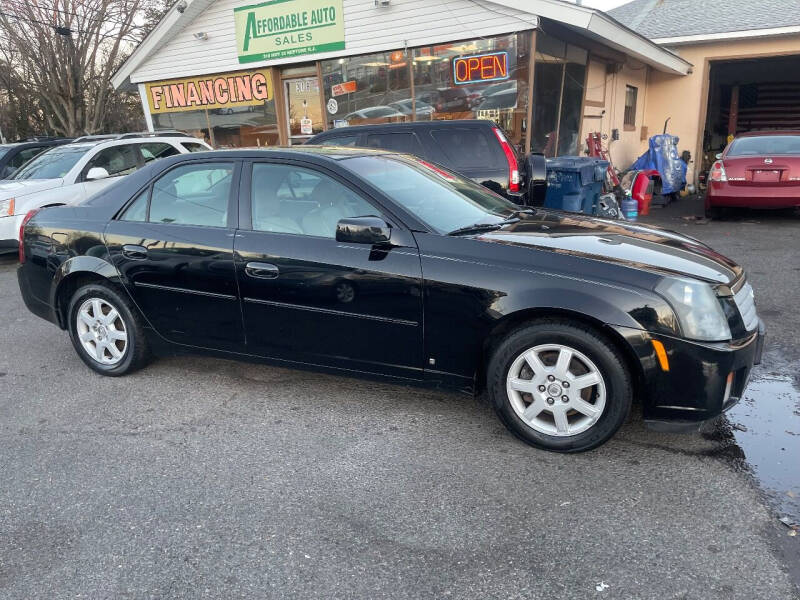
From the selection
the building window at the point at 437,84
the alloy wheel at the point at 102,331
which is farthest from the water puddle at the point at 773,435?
A: the building window at the point at 437,84

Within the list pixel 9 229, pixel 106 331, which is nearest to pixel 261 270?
pixel 106 331

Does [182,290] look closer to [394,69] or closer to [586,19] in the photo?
[586,19]

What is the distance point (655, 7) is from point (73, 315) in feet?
59.2

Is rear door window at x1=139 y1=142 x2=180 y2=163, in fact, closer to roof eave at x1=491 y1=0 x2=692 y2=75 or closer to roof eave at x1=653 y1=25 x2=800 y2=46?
roof eave at x1=491 y1=0 x2=692 y2=75

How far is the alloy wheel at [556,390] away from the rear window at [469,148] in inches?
176

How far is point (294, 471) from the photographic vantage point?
123 inches

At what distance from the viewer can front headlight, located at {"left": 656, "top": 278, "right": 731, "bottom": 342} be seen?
9.39 feet

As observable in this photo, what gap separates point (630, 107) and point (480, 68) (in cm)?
630

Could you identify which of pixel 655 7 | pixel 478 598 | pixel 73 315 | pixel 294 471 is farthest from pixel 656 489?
pixel 655 7

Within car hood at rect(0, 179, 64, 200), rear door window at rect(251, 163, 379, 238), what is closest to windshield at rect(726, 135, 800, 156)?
Result: rear door window at rect(251, 163, 379, 238)

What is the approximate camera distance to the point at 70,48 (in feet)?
66.7

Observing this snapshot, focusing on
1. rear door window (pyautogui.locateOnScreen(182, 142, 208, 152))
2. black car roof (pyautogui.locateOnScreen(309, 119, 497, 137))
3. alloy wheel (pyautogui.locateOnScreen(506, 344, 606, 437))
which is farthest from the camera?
rear door window (pyautogui.locateOnScreen(182, 142, 208, 152))

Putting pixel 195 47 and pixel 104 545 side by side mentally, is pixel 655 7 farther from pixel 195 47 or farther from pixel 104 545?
pixel 104 545

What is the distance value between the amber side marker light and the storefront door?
1157 cm
